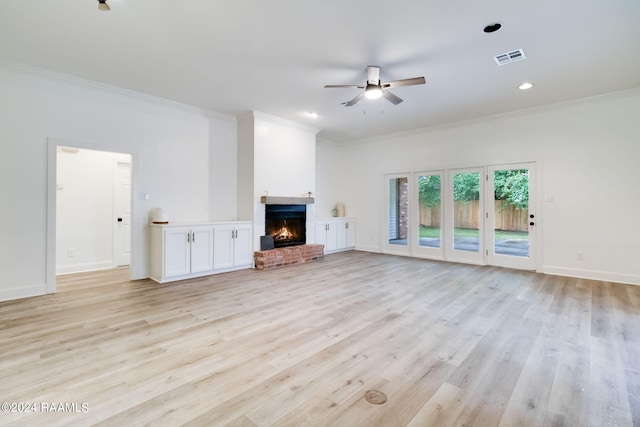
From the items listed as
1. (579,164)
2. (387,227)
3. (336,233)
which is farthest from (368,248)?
(579,164)

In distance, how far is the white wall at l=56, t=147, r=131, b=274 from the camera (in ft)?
17.4

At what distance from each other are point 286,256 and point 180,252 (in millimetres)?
2061

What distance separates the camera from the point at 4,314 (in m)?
3.28

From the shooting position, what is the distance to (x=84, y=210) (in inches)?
218

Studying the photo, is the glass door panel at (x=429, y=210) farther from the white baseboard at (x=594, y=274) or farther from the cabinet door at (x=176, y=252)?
the cabinet door at (x=176, y=252)

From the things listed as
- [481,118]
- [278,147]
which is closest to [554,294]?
[481,118]

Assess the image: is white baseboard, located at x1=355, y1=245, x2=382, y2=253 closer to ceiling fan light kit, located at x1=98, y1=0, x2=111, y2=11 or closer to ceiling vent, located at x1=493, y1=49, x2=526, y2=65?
ceiling vent, located at x1=493, y1=49, x2=526, y2=65

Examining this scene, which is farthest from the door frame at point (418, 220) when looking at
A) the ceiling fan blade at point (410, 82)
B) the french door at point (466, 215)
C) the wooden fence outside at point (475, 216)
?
the ceiling fan blade at point (410, 82)

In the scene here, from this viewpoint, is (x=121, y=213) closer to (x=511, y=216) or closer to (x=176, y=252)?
(x=176, y=252)

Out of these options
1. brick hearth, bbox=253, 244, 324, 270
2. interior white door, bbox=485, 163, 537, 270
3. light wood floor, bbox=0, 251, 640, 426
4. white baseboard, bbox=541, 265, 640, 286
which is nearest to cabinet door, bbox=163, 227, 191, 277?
light wood floor, bbox=0, 251, 640, 426

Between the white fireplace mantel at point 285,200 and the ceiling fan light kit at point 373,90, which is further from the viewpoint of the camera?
the white fireplace mantel at point 285,200

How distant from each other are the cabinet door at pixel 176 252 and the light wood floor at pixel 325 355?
0.47 metres

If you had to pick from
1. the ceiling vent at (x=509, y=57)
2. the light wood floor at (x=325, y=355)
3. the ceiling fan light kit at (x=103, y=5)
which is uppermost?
the ceiling vent at (x=509, y=57)

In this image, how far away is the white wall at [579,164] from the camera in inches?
184
